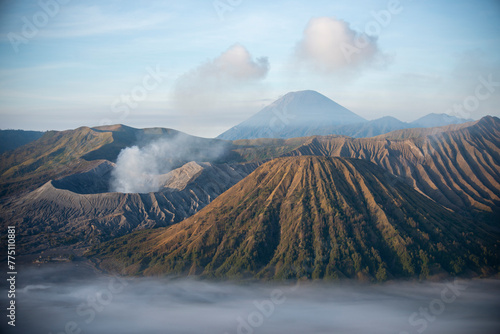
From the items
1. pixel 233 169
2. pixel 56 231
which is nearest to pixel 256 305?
pixel 56 231

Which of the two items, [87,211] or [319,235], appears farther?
[87,211]

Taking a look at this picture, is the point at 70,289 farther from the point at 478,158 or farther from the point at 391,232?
the point at 478,158

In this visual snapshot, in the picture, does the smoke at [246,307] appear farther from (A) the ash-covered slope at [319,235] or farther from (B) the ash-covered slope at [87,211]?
(B) the ash-covered slope at [87,211]

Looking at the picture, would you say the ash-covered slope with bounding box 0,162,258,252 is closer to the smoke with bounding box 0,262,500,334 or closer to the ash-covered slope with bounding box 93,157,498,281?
the ash-covered slope with bounding box 93,157,498,281

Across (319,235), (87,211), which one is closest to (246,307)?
(319,235)

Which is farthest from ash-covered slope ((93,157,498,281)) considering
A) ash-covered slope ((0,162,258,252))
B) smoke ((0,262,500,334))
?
ash-covered slope ((0,162,258,252))

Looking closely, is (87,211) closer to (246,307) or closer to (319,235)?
(319,235)
